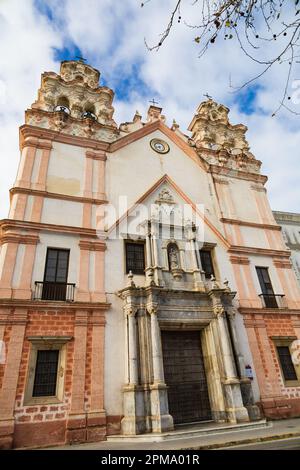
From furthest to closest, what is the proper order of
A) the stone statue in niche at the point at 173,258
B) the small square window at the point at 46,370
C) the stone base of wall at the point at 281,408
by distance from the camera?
the stone statue in niche at the point at 173,258 → the stone base of wall at the point at 281,408 → the small square window at the point at 46,370

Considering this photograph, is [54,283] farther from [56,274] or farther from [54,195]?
[54,195]

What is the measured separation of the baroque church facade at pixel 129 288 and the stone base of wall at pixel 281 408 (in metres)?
0.05

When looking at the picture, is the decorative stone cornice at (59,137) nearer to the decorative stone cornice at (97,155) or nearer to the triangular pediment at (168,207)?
the decorative stone cornice at (97,155)

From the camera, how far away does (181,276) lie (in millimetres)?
→ 12133

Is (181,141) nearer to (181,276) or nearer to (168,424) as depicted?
(181,276)

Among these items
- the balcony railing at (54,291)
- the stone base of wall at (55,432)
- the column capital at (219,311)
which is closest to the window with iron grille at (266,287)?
the column capital at (219,311)

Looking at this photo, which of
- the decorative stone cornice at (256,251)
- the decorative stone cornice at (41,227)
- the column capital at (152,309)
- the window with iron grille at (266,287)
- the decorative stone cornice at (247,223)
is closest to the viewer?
the column capital at (152,309)

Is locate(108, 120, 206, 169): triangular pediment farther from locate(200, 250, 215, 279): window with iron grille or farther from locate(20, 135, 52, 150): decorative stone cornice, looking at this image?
locate(200, 250, 215, 279): window with iron grille

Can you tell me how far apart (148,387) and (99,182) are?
871cm

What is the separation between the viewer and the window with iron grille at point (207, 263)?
13.4 metres

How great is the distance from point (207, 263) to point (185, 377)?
5129mm

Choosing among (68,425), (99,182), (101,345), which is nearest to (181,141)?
(99,182)

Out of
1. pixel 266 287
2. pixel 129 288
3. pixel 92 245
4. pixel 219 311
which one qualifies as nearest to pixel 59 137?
pixel 92 245
